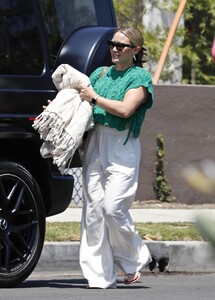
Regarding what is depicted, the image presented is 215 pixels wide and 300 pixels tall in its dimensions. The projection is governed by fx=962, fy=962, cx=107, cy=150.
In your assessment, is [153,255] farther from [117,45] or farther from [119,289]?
[117,45]

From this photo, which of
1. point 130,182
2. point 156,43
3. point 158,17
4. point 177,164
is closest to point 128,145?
point 130,182

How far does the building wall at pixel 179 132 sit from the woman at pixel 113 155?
560 cm

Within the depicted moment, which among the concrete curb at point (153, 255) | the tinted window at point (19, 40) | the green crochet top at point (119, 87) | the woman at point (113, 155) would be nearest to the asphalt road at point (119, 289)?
the concrete curb at point (153, 255)

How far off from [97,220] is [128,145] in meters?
0.52

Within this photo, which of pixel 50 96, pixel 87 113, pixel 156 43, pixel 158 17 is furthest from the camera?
pixel 158 17

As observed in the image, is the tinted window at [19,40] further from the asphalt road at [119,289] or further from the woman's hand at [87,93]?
the asphalt road at [119,289]

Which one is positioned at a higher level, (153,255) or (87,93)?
(87,93)

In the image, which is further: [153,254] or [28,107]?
[153,254]

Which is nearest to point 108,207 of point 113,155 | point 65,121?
point 113,155

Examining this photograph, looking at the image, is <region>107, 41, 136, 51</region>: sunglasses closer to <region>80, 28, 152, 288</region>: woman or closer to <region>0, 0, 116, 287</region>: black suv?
<region>80, 28, 152, 288</region>: woman

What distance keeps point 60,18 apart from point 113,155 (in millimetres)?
1078

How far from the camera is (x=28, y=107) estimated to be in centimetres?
618

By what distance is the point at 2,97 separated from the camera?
6086mm

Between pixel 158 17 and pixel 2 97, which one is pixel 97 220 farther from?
pixel 158 17
